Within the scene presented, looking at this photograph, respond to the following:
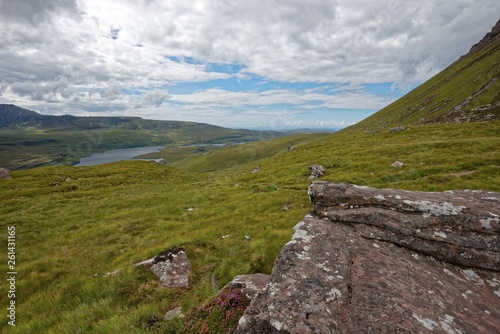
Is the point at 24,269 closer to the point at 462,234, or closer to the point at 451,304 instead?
the point at 451,304

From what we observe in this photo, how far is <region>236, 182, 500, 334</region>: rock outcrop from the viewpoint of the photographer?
474cm

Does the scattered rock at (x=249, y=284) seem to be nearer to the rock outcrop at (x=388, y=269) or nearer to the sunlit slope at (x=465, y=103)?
the rock outcrop at (x=388, y=269)

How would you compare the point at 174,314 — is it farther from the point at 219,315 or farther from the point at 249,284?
the point at 249,284

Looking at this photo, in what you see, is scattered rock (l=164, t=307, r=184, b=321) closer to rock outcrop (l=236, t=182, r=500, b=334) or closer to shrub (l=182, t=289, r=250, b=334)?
shrub (l=182, t=289, r=250, b=334)

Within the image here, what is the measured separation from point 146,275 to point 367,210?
9893 mm

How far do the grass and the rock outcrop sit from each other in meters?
3.37

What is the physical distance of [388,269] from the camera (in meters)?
6.32

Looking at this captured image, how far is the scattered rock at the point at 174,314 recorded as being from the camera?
7.37 metres

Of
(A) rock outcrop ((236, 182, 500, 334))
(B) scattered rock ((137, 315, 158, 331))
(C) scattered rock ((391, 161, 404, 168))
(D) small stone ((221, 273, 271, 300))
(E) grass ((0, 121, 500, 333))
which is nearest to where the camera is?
(A) rock outcrop ((236, 182, 500, 334))

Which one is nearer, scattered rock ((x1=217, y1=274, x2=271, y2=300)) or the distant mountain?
scattered rock ((x1=217, y1=274, x2=271, y2=300))

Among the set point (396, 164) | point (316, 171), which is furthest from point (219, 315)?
point (396, 164)

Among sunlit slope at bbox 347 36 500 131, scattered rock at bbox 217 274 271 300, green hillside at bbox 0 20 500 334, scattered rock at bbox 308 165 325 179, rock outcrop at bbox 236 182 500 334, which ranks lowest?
green hillside at bbox 0 20 500 334

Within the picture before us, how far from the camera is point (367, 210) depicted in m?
8.51

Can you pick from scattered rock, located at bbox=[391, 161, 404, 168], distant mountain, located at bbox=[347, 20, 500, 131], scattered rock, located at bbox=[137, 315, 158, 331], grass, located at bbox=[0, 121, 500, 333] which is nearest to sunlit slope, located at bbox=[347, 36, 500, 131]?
distant mountain, located at bbox=[347, 20, 500, 131]
